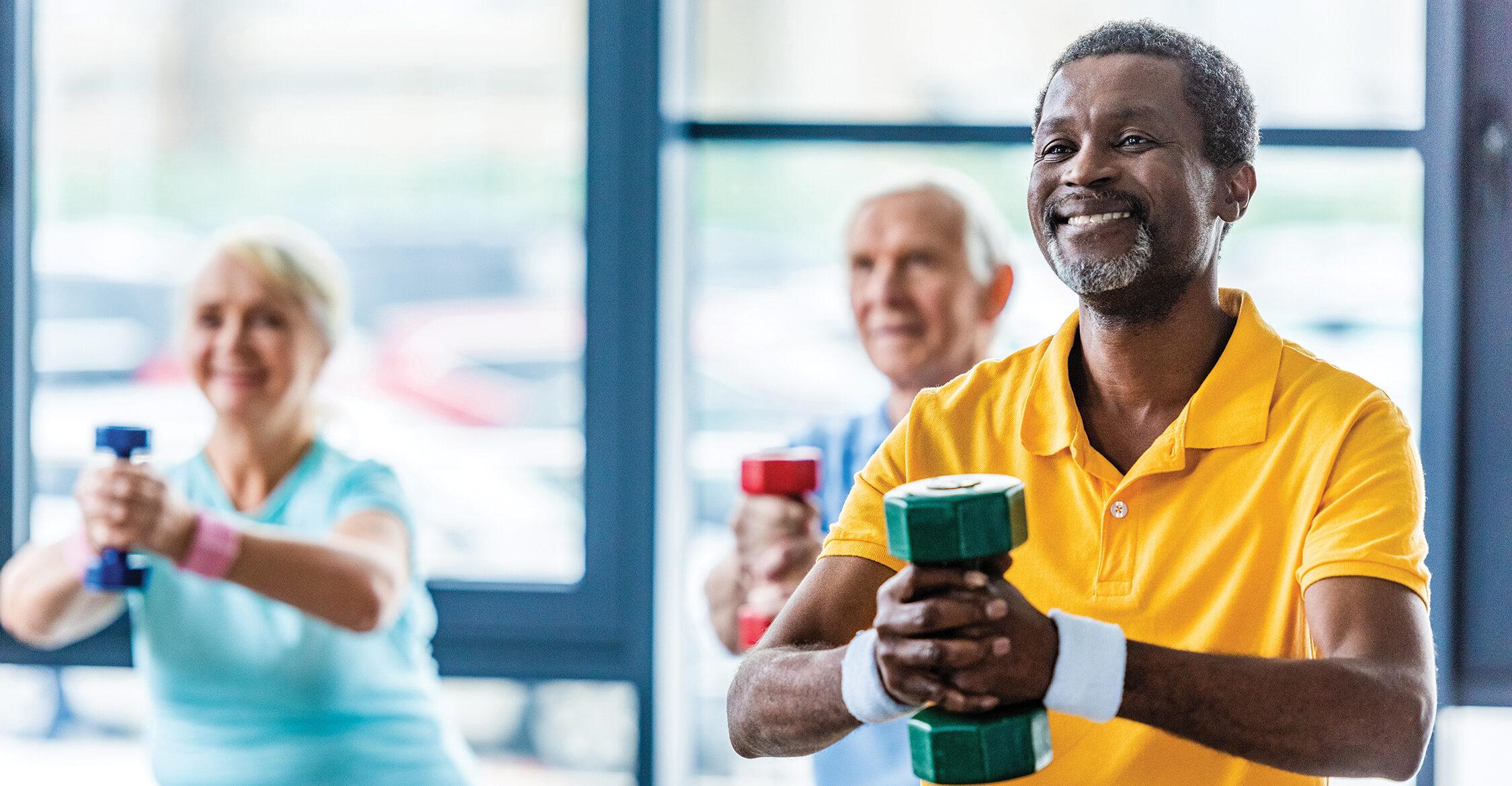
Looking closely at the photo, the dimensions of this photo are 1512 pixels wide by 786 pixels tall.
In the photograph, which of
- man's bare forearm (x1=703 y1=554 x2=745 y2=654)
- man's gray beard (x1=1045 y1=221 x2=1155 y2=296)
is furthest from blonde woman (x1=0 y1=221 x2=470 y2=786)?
man's gray beard (x1=1045 y1=221 x2=1155 y2=296)

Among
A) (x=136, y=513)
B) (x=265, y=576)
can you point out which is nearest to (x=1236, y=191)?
(x=265, y=576)

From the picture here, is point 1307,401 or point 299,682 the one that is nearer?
point 1307,401

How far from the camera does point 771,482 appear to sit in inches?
65.9

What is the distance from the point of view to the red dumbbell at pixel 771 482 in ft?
5.47

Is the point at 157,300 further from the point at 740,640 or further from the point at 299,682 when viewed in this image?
the point at 740,640

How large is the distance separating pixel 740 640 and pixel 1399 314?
50.7 inches

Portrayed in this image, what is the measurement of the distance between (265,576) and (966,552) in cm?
123

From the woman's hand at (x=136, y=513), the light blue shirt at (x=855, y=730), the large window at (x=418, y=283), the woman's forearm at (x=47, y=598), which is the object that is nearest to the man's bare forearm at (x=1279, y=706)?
the light blue shirt at (x=855, y=730)

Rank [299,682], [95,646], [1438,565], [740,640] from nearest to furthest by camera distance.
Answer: [740,640] → [299,682] → [1438,565] → [95,646]

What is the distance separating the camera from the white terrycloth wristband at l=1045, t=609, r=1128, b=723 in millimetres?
919

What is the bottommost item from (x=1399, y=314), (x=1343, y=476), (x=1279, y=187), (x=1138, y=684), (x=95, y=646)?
(x=95, y=646)

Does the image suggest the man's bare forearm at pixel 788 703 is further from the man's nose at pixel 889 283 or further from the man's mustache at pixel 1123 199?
the man's nose at pixel 889 283

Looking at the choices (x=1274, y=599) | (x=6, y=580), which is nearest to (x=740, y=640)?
(x=1274, y=599)

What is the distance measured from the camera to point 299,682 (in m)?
1.93
